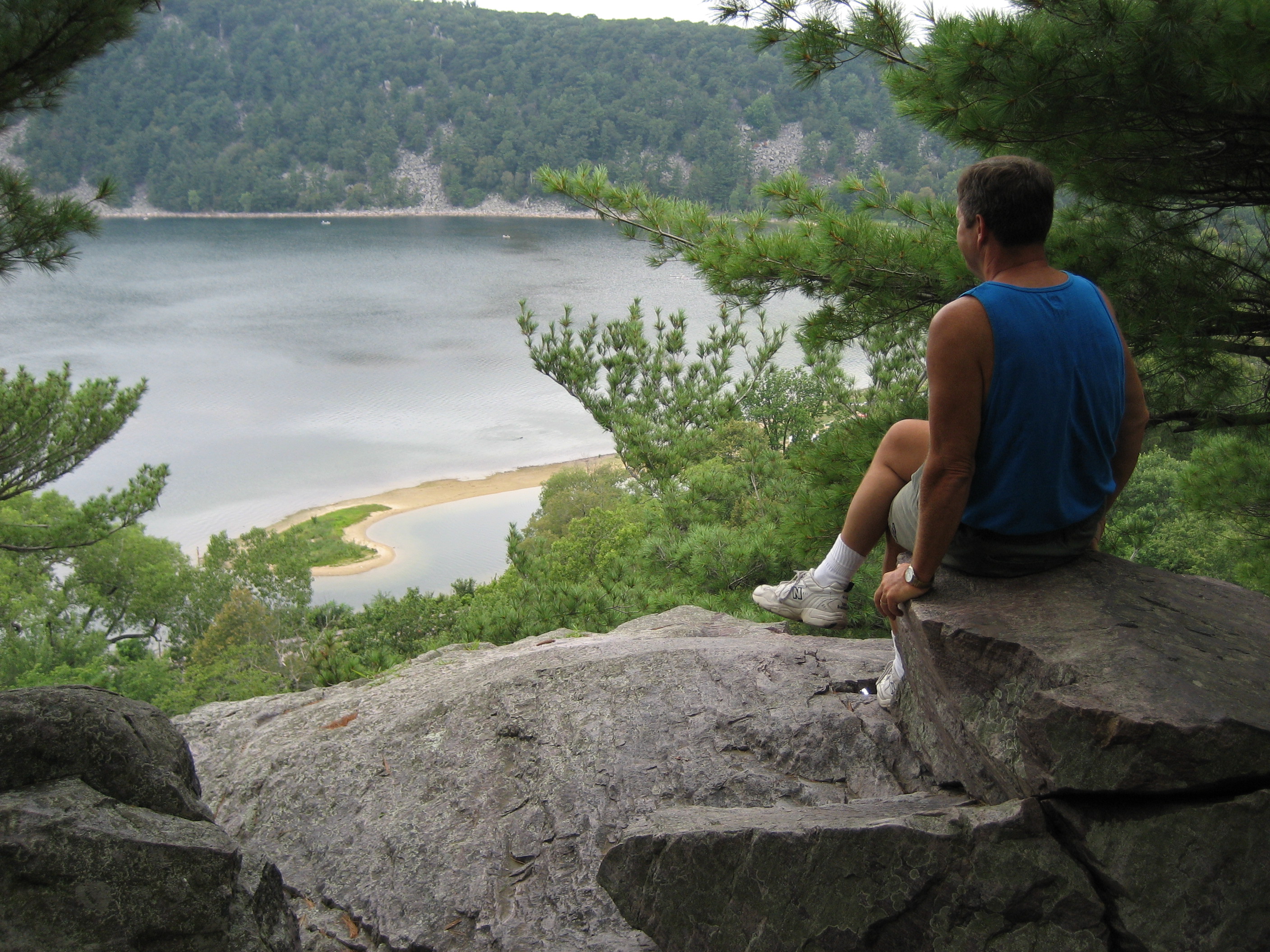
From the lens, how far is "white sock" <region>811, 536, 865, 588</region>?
2.71 m

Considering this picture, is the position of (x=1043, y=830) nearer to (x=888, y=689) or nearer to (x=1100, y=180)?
(x=888, y=689)

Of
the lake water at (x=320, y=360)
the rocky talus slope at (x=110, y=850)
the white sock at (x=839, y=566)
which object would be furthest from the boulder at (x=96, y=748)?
the lake water at (x=320, y=360)

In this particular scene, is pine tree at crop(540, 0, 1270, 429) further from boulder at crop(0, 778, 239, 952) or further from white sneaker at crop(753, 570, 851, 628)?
boulder at crop(0, 778, 239, 952)

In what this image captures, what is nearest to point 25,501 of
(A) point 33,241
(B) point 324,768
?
(A) point 33,241

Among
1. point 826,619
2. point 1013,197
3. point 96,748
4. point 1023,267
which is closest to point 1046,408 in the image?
point 1023,267

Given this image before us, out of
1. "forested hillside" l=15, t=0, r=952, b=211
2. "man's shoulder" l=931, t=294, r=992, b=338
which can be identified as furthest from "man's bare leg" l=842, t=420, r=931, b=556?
"forested hillside" l=15, t=0, r=952, b=211

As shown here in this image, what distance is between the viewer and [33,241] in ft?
12.9

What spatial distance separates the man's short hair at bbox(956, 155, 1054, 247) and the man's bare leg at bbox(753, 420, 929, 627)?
569 mm

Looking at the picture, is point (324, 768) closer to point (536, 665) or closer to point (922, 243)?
point (536, 665)

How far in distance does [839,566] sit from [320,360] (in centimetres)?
4126

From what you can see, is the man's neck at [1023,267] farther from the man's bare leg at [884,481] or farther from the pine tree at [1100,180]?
the pine tree at [1100,180]

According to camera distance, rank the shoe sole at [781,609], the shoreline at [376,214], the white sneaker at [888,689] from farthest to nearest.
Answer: the shoreline at [376,214] < the shoe sole at [781,609] < the white sneaker at [888,689]

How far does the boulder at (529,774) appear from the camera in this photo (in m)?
2.34

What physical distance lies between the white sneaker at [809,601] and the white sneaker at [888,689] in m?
0.22
